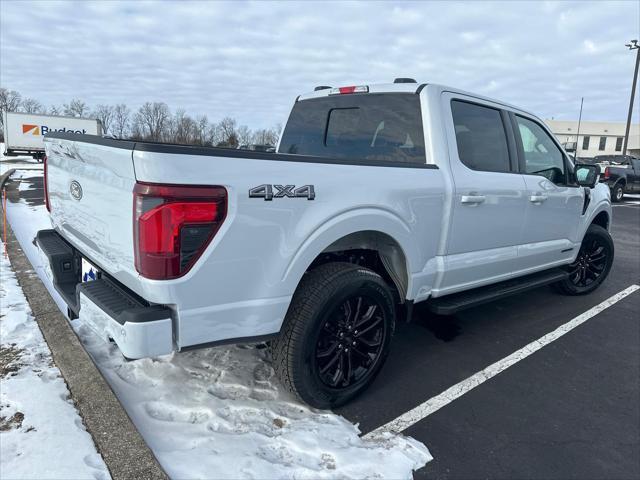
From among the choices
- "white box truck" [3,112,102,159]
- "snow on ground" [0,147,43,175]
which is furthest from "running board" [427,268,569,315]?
"white box truck" [3,112,102,159]

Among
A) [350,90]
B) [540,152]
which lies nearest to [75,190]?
[350,90]

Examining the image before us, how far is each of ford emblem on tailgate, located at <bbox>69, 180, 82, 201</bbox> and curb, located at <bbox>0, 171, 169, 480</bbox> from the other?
1070 mm

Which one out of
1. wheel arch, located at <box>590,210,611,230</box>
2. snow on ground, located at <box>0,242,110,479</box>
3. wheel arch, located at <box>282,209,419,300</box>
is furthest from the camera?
wheel arch, located at <box>590,210,611,230</box>

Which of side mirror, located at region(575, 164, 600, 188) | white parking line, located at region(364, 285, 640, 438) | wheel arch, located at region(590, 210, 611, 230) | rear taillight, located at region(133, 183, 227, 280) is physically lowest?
white parking line, located at region(364, 285, 640, 438)

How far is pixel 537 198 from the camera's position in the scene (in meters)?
4.07

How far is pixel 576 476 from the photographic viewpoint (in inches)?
94.9

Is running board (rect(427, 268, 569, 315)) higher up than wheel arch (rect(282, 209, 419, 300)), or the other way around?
wheel arch (rect(282, 209, 419, 300))

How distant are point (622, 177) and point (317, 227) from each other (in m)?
19.1

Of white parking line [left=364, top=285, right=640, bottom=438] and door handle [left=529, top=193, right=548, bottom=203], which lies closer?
white parking line [left=364, top=285, right=640, bottom=438]

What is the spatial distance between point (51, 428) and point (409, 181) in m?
2.43

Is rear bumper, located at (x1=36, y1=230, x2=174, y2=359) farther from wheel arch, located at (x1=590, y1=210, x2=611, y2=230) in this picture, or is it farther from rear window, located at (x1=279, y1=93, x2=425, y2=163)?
wheel arch, located at (x1=590, y1=210, x2=611, y2=230)

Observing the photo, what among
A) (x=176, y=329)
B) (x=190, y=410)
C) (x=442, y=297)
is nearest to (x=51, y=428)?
(x=190, y=410)

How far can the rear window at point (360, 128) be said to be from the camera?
3381 millimetres

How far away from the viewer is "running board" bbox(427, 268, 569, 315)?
343cm
